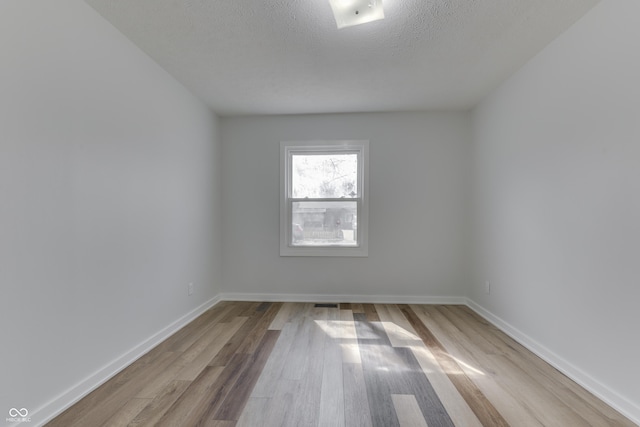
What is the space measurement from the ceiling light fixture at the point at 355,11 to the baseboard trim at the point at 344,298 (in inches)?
117

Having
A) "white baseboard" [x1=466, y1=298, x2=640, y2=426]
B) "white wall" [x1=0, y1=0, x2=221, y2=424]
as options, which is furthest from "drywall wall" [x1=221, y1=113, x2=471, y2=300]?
"white wall" [x1=0, y1=0, x2=221, y2=424]

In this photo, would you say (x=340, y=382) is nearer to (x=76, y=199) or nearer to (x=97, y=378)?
(x=97, y=378)

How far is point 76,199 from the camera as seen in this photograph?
1688 millimetres

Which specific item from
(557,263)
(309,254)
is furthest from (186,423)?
(557,263)

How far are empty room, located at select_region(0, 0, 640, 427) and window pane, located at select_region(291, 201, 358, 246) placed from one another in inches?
30.0

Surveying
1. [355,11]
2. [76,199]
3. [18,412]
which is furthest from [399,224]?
[18,412]

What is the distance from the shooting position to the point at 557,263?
6.88ft

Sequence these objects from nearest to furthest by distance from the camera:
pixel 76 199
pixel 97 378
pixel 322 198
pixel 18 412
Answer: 1. pixel 18 412
2. pixel 76 199
3. pixel 97 378
4. pixel 322 198

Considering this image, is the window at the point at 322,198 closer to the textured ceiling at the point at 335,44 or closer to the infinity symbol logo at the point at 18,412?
the textured ceiling at the point at 335,44

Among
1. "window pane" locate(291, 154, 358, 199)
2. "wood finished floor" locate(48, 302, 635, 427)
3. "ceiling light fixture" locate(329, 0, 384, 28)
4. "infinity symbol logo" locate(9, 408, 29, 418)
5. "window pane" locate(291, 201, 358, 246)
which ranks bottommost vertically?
"wood finished floor" locate(48, 302, 635, 427)

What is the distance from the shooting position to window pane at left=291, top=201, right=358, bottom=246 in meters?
3.75

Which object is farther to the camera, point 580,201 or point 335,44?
point 335,44

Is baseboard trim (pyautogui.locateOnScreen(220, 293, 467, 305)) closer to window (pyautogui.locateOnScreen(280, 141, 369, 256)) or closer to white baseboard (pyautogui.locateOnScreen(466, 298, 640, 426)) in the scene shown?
window (pyautogui.locateOnScreen(280, 141, 369, 256))

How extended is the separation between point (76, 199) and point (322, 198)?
257 centimetres
